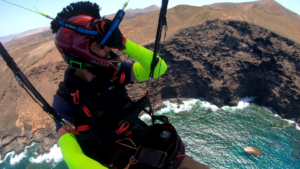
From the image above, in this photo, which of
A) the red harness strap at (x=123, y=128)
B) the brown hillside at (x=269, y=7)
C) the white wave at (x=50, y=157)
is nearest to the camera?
the red harness strap at (x=123, y=128)

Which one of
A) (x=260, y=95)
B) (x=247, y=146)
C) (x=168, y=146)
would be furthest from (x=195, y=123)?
(x=168, y=146)

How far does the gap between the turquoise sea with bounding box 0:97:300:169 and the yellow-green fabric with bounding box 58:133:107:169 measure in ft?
77.0

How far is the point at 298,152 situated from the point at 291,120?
8.25m


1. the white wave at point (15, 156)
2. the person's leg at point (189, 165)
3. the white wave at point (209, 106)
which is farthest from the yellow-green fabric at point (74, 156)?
the white wave at point (209, 106)

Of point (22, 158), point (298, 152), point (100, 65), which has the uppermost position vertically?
point (100, 65)

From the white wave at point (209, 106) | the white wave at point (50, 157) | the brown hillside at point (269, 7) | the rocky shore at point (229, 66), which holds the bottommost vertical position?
the white wave at point (50, 157)

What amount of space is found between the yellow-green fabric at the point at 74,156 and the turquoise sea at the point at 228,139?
77.0 feet

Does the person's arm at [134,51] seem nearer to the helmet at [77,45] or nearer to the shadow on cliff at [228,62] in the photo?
the helmet at [77,45]

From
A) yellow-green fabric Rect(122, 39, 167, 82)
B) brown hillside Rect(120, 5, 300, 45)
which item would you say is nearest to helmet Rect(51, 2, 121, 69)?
yellow-green fabric Rect(122, 39, 167, 82)

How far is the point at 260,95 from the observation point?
33.7 meters

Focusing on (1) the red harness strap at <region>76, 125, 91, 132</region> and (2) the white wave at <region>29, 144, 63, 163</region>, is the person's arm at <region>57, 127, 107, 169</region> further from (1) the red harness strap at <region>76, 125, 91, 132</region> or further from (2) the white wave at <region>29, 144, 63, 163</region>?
(2) the white wave at <region>29, 144, 63, 163</region>

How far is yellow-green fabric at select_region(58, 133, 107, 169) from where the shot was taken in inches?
81.5

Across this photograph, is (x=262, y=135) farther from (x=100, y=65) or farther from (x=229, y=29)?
(x=100, y=65)

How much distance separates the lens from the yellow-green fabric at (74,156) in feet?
6.79
